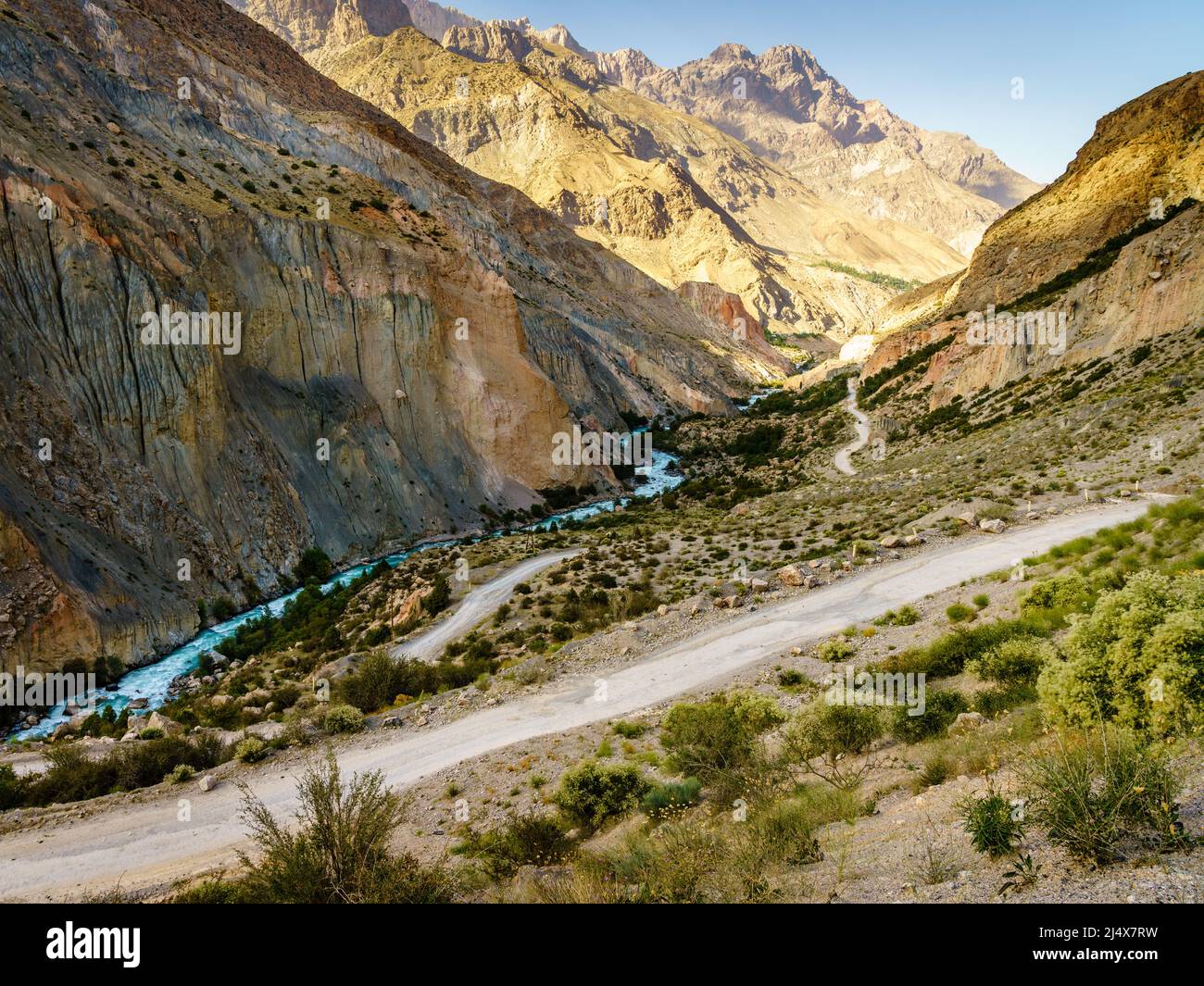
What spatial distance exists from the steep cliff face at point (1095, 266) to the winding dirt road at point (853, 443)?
4.89 m

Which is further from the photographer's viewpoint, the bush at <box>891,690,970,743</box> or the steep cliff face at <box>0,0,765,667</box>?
the steep cliff face at <box>0,0,765,667</box>

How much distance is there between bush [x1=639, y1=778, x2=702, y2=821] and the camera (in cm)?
987

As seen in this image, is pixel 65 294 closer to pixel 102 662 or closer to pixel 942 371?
pixel 102 662

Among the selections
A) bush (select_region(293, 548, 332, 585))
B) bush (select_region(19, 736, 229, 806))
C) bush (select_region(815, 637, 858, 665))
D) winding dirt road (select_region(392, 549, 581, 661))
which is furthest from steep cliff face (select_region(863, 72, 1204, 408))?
bush (select_region(293, 548, 332, 585))

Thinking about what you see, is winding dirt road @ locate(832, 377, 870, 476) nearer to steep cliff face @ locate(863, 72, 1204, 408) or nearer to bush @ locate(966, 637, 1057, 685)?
steep cliff face @ locate(863, 72, 1204, 408)

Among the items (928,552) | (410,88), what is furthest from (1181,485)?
(410,88)

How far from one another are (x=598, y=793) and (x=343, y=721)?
7.31 m

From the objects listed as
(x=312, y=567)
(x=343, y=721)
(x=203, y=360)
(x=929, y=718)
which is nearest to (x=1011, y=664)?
(x=929, y=718)

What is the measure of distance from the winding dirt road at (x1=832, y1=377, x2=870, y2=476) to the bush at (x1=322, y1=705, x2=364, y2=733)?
114 ft

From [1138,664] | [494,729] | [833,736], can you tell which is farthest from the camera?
[494,729]

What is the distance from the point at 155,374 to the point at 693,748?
93.1 feet

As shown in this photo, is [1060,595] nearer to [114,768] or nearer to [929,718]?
[929,718]

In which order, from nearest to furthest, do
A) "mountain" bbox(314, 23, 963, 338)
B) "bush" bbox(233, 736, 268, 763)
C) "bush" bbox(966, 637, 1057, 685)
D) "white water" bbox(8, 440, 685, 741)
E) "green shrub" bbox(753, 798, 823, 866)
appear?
"green shrub" bbox(753, 798, 823, 866), "bush" bbox(966, 637, 1057, 685), "bush" bbox(233, 736, 268, 763), "white water" bbox(8, 440, 685, 741), "mountain" bbox(314, 23, 963, 338)

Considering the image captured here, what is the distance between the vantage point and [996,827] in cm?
580
